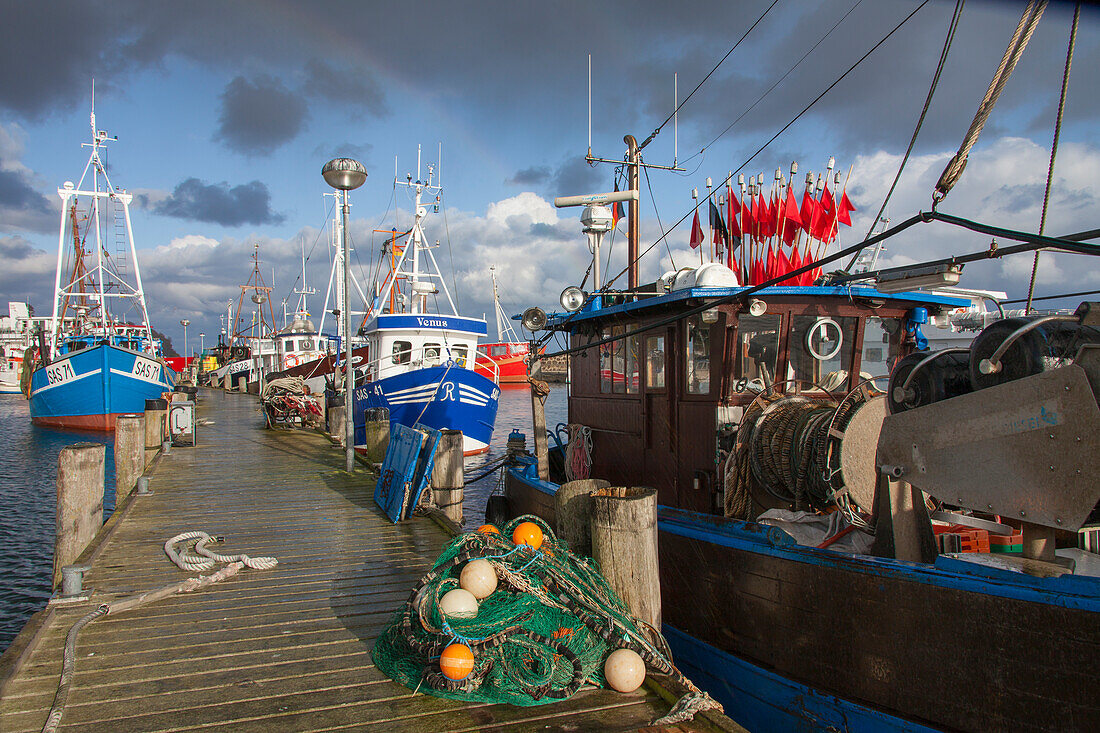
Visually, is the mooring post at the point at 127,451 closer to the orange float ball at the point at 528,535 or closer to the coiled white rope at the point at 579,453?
the coiled white rope at the point at 579,453

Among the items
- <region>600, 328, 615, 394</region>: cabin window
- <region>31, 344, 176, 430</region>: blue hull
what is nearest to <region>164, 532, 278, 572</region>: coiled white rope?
<region>600, 328, 615, 394</region>: cabin window

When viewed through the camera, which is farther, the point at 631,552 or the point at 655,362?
the point at 655,362

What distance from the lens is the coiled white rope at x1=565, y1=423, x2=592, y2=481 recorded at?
873 cm

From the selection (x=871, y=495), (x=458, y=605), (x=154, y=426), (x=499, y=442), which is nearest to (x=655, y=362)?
(x=871, y=495)

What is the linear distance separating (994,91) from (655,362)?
4.38 m

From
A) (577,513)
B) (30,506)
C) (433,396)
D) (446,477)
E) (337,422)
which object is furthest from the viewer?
(433,396)

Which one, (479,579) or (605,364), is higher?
(605,364)

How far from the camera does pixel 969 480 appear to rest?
3.43 metres

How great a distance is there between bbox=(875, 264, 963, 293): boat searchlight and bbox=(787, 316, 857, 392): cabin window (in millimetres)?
1801

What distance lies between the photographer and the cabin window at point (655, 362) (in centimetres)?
726

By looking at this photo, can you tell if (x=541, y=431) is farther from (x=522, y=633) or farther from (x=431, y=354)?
(x=431, y=354)

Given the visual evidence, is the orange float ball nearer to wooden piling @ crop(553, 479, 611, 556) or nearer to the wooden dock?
wooden piling @ crop(553, 479, 611, 556)

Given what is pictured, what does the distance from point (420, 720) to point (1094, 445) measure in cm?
323

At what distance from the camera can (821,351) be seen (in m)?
6.58
